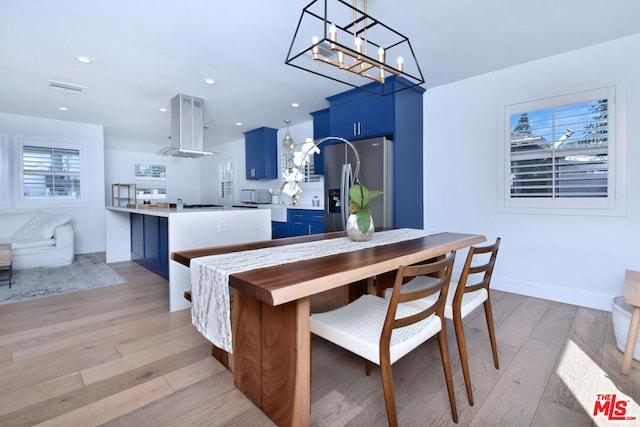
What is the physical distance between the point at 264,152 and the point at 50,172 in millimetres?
3637

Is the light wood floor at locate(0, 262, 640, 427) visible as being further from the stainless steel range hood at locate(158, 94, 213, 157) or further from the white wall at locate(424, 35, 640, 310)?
the stainless steel range hood at locate(158, 94, 213, 157)

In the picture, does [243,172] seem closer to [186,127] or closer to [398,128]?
[186,127]

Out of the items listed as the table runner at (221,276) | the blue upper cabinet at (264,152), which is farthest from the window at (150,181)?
the table runner at (221,276)

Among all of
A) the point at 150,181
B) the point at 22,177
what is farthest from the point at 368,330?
the point at 150,181

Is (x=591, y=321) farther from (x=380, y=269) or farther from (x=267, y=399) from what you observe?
(x=267, y=399)

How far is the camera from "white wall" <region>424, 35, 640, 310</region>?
2686mm

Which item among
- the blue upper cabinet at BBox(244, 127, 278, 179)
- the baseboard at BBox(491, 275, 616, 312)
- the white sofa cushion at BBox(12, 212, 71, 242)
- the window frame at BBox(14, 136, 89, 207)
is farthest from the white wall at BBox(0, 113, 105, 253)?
the baseboard at BBox(491, 275, 616, 312)

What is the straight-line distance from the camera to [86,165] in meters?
5.60

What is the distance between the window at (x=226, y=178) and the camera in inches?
297

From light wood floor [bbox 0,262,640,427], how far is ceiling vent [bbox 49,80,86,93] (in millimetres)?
2605

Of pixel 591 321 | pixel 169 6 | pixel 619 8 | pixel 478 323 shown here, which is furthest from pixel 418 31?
pixel 591 321

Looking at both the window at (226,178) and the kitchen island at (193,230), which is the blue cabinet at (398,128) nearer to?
the kitchen island at (193,230)

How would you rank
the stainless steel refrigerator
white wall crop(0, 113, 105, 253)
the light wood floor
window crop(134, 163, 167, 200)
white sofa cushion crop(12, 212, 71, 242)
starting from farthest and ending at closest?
window crop(134, 163, 167, 200)
white wall crop(0, 113, 105, 253)
white sofa cushion crop(12, 212, 71, 242)
the stainless steel refrigerator
the light wood floor

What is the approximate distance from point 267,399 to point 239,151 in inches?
254
